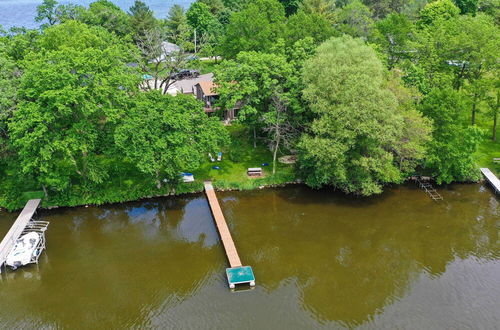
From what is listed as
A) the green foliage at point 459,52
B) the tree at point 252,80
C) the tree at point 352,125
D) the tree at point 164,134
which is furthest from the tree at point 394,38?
the tree at point 164,134

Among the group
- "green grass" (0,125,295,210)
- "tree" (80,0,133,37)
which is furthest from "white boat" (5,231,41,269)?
"tree" (80,0,133,37)

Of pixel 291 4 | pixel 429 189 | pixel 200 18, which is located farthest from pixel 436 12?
pixel 200 18

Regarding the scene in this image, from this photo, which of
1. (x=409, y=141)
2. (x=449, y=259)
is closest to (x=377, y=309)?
(x=449, y=259)

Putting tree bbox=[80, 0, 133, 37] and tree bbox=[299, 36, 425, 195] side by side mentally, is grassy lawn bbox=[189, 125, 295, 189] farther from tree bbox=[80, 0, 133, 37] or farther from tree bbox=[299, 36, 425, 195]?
tree bbox=[80, 0, 133, 37]

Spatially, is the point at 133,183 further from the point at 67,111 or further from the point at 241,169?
the point at 241,169

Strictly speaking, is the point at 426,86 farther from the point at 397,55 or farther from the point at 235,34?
the point at 235,34

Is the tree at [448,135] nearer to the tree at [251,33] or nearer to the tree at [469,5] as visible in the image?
the tree at [251,33]
